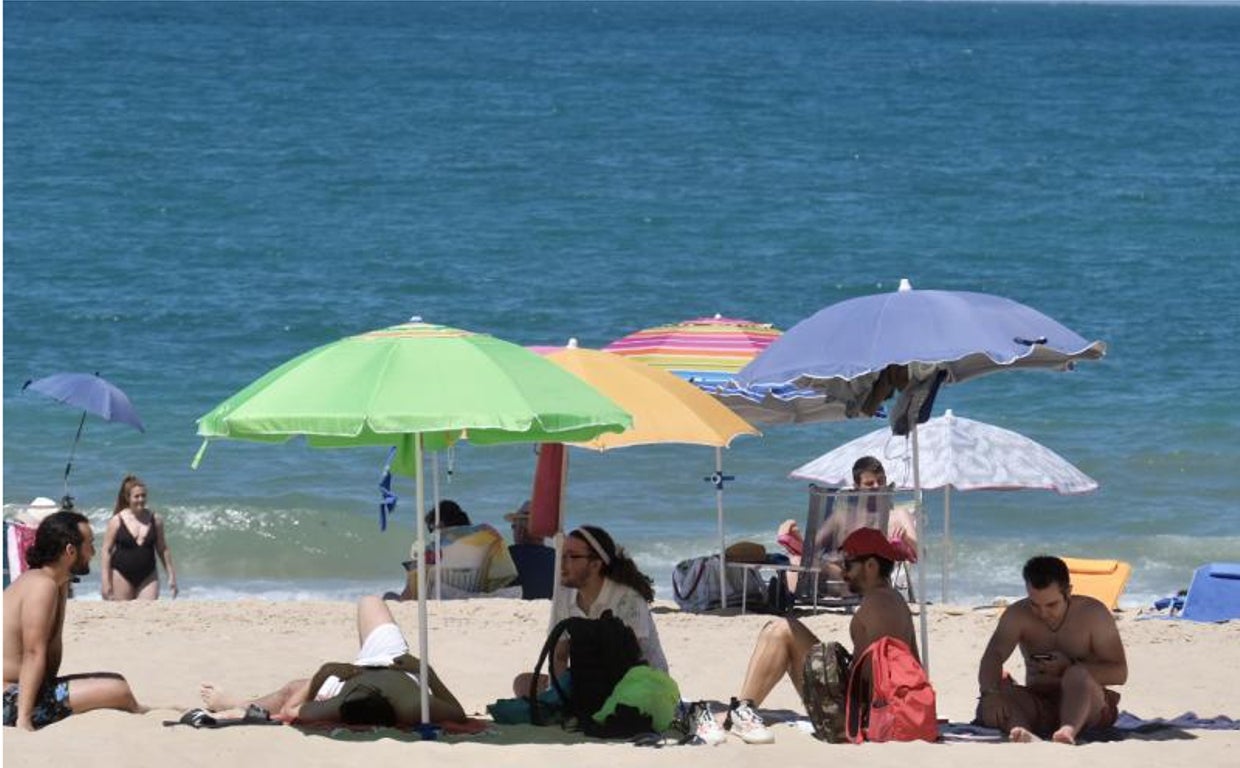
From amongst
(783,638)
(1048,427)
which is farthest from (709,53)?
(783,638)

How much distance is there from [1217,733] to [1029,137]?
1439 inches

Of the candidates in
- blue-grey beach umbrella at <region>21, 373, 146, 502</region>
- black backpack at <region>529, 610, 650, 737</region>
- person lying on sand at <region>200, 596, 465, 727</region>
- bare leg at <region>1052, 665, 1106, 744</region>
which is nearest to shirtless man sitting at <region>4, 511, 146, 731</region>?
person lying on sand at <region>200, 596, 465, 727</region>

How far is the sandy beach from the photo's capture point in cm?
740

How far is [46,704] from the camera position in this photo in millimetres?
7746

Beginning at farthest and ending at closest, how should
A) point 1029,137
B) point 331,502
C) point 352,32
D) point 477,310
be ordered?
point 352,32 < point 1029,137 < point 477,310 < point 331,502

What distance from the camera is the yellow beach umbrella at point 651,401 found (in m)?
8.62

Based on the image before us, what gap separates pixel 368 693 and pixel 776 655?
1527 millimetres

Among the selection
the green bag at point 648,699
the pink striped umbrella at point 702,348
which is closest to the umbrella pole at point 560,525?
the green bag at point 648,699

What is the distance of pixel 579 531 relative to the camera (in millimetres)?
8078

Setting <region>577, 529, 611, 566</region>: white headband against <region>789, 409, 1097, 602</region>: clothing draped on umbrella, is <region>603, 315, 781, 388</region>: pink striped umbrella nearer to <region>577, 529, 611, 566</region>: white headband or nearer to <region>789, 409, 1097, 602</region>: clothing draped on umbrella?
<region>789, 409, 1097, 602</region>: clothing draped on umbrella

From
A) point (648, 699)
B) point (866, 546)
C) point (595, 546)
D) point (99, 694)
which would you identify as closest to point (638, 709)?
point (648, 699)

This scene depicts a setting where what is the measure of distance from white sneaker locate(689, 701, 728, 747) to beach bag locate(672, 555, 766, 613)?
3.81 meters

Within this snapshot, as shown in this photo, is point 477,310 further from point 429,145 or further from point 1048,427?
point 429,145

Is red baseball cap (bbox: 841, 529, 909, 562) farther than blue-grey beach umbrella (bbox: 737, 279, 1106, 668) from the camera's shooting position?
Yes
